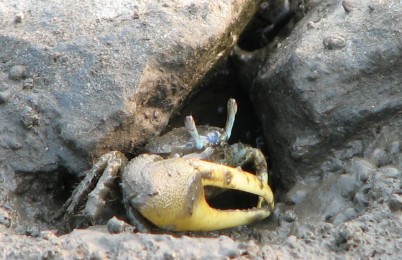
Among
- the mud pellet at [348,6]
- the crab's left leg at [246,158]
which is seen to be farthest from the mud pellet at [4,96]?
the mud pellet at [348,6]

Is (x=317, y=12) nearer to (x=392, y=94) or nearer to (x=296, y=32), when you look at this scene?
(x=296, y=32)

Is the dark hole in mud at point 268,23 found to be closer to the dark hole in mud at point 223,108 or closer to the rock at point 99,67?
the dark hole in mud at point 223,108

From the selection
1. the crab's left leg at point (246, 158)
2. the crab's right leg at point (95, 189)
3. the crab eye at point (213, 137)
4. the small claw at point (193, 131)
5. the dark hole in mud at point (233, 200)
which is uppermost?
the crab's right leg at point (95, 189)

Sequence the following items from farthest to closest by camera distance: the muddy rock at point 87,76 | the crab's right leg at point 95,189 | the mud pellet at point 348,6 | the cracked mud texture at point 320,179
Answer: the mud pellet at point 348,6 < the muddy rock at point 87,76 < the crab's right leg at point 95,189 < the cracked mud texture at point 320,179

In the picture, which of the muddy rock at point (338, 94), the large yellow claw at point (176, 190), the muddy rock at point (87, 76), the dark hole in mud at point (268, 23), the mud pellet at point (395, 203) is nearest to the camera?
the mud pellet at point (395, 203)

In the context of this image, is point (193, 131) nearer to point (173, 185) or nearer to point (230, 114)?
point (230, 114)

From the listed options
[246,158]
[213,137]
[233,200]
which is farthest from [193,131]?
[233,200]
